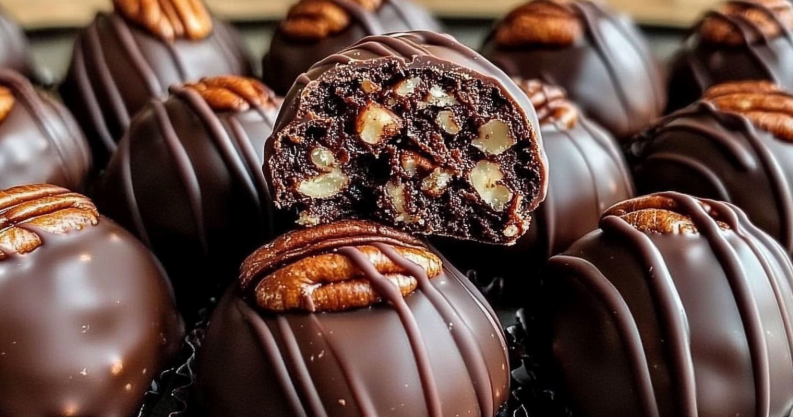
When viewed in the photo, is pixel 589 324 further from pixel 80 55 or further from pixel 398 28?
pixel 80 55

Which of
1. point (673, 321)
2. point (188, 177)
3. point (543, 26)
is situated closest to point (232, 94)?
point (188, 177)

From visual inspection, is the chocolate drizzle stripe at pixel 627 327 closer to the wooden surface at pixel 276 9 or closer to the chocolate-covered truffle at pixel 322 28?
the chocolate-covered truffle at pixel 322 28

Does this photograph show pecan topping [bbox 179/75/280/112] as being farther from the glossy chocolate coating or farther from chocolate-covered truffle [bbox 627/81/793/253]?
chocolate-covered truffle [bbox 627/81/793/253]

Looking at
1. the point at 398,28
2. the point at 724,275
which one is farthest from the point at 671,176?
the point at 398,28

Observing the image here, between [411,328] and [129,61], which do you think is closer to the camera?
[411,328]

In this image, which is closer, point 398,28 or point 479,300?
point 479,300

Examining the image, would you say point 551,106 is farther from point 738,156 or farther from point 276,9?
point 276,9
